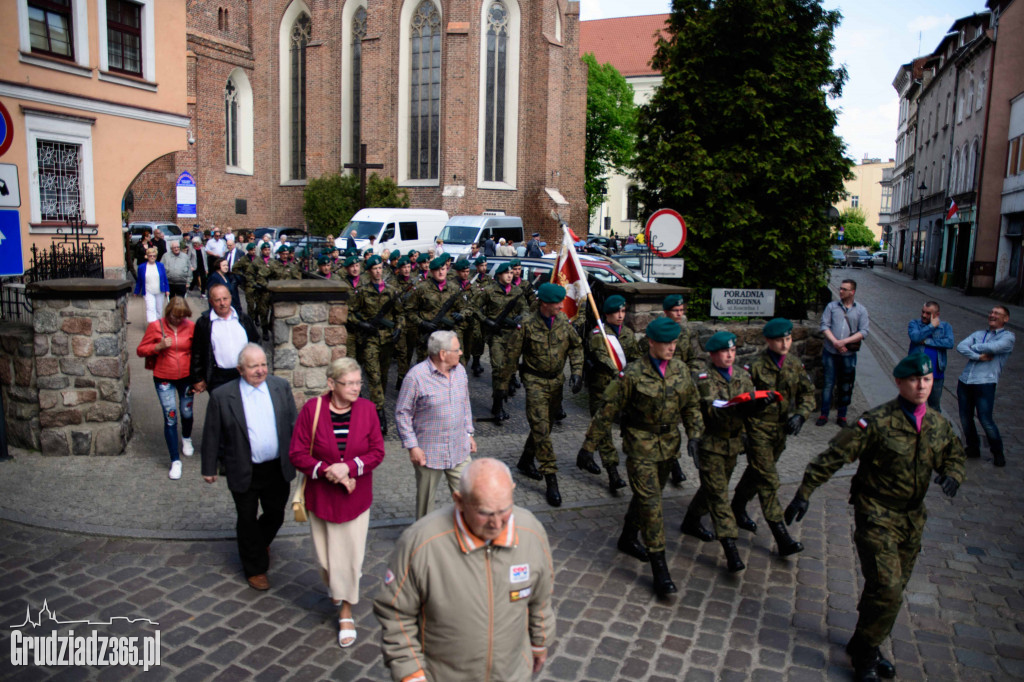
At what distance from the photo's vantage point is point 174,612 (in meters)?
4.93

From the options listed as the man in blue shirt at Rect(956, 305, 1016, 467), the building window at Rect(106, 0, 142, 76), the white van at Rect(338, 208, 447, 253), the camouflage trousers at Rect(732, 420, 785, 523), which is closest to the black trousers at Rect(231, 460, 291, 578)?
the camouflage trousers at Rect(732, 420, 785, 523)

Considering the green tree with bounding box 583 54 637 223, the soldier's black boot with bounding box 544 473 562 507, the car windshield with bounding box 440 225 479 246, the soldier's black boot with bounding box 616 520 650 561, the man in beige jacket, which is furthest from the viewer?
the green tree with bounding box 583 54 637 223

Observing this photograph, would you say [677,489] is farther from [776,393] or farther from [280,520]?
[280,520]

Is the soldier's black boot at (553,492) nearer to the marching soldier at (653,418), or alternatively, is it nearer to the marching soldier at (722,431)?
the marching soldier at (653,418)

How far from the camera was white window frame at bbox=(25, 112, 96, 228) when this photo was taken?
16.0m

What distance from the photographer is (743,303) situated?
11.2 metres

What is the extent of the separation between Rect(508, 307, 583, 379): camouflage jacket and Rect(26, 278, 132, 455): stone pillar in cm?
413

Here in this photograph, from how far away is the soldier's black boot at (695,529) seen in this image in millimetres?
6361

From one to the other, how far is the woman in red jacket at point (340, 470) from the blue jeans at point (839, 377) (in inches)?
288

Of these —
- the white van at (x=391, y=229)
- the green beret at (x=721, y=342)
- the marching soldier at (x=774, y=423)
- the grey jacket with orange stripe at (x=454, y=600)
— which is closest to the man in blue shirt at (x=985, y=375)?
A: the marching soldier at (x=774, y=423)

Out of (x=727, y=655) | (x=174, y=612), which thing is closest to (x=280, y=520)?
(x=174, y=612)

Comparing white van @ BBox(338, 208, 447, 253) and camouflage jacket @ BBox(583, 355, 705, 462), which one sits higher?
white van @ BBox(338, 208, 447, 253)

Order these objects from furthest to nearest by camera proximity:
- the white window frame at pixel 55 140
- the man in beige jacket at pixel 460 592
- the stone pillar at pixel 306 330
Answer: the white window frame at pixel 55 140
the stone pillar at pixel 306 330
the man in beige jacket at pixel 460 592

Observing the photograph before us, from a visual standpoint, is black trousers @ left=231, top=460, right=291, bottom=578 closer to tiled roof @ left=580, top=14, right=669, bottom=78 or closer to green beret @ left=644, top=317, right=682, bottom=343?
green beret @ left=644, top=317, right=682, bottom=343
